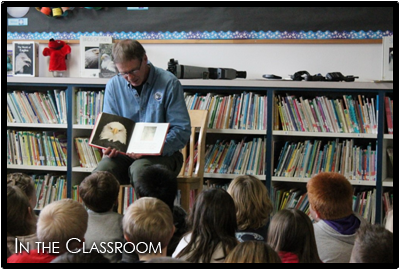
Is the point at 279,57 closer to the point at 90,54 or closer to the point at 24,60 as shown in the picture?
the point at 90,54

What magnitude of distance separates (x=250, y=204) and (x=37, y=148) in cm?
218

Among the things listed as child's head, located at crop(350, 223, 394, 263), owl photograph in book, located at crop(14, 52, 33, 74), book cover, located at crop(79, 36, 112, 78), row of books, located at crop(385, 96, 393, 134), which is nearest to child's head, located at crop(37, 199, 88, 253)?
child's head, located at crop(350, 223, 394, 263)

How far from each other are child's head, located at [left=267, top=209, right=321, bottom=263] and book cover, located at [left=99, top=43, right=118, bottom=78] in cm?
244

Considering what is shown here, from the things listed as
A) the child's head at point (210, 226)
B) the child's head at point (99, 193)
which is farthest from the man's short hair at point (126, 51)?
the child's head at point (210, 226)

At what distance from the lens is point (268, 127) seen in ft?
11.7

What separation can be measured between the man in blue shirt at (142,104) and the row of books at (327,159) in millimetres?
853

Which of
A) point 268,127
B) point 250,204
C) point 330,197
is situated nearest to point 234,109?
point 268,127

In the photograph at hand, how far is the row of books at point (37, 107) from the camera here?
3.91 m

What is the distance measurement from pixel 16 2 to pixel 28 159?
1698mm

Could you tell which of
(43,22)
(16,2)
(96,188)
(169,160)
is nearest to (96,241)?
(96,188)

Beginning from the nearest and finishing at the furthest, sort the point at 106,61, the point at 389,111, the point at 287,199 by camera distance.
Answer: the point at 389,111 < the point at 287,199 < the point at 106,61

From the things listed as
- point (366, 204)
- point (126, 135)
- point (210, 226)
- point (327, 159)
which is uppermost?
point (126, 135)

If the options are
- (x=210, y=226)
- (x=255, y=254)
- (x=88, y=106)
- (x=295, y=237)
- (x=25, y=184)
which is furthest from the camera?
(x=88, y=106)

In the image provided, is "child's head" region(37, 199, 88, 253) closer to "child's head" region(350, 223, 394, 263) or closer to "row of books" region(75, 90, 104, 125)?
"child's head" region(350, 223, 394, 263)
